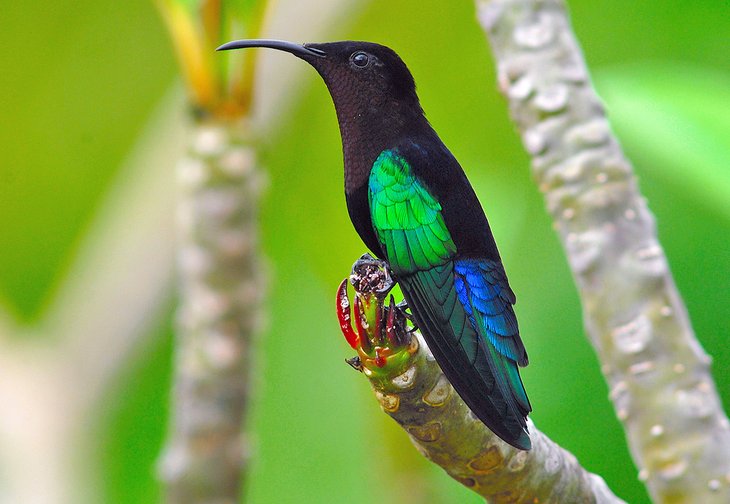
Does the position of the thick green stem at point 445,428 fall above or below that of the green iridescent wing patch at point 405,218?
below

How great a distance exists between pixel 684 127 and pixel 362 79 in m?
0.80

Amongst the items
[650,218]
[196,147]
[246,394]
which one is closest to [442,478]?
[246,394]

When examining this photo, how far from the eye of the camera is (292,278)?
5.64 metres

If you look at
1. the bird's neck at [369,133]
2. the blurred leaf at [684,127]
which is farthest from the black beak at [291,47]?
the blurred leaf at [684,127]

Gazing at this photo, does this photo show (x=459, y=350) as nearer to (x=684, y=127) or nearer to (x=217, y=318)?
(x=684, y=127)

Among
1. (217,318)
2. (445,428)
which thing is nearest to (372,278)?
(445,428)

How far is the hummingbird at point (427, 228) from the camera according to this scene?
3.99 feet

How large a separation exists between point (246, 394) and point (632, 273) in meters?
1.24

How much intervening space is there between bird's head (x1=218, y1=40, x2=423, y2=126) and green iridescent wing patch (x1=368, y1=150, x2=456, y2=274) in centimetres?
10

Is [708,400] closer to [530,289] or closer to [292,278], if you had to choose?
[530,289]

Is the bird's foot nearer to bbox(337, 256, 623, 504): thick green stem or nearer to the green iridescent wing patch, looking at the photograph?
bbox(337, 256, 623, 504): thick green stem

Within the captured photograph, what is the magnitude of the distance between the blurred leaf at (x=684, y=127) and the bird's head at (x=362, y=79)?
0.61 m

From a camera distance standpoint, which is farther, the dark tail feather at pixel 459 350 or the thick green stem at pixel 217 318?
the thick green stem at pixel 217 318

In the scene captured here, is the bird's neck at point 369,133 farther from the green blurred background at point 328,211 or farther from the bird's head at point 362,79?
the green blurred background at point 328,211
